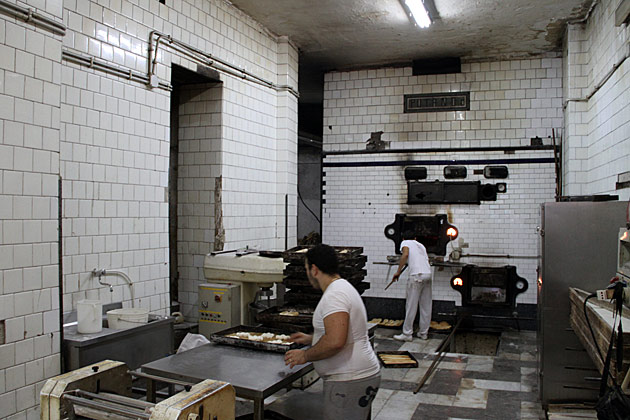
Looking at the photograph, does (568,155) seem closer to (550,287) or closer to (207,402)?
(550,287)

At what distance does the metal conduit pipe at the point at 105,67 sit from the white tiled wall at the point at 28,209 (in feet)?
1.55

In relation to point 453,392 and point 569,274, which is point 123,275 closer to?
point 453,392

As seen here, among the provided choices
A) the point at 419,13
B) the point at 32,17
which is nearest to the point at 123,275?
the point at 32,17

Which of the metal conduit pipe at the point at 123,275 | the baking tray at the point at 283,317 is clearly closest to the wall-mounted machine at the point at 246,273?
the baking tray at the point at 283,317

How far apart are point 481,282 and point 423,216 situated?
53.2 inches

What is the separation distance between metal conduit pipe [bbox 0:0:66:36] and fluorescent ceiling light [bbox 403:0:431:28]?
12.5 feet

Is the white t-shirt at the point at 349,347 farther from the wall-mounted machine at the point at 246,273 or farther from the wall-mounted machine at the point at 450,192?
the wall-mounted machine at the point at 450,192

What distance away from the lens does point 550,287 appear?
4496 millimetres

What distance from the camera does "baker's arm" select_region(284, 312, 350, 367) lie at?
9.43ft

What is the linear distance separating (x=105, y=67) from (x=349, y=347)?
321 cm

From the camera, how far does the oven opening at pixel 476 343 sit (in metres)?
6.83

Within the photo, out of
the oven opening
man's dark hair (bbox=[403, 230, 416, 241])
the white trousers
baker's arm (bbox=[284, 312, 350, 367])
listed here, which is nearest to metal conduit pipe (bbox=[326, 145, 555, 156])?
man's dark hair (bbox=[403, 230, 416, 241])

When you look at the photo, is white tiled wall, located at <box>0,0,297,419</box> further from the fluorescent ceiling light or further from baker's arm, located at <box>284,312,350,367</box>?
the fluorescent ceiling light

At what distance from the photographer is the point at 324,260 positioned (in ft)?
10.3
